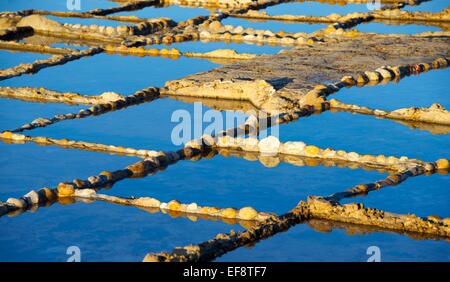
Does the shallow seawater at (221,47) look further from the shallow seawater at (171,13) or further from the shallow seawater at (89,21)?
the shallow seawater at (171,13)

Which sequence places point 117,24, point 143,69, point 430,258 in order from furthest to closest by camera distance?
point 117,24 → point 143,69 → point 430,258

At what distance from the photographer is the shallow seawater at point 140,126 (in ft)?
36.8

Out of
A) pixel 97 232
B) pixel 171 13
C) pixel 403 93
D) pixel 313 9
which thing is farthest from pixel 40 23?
pixel 97 232

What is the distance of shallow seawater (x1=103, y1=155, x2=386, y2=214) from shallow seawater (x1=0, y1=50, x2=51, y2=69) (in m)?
5.49

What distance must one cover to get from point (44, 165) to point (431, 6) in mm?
11182

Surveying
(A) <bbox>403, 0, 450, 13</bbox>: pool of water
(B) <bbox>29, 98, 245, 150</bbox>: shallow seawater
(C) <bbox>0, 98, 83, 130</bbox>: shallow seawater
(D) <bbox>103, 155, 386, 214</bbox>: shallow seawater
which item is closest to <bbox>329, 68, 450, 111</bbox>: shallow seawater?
(B) <bbox>29, 98, 245, 150</bbox>: shallow seawater

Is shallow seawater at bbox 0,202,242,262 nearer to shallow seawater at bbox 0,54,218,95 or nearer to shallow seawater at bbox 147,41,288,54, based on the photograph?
shallow seawater at bbox 0,54,218,95

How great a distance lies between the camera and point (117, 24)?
18.4m

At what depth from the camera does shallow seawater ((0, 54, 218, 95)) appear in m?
13.7

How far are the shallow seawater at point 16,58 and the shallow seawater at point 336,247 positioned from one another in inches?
296

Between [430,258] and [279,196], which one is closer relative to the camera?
[430,258]

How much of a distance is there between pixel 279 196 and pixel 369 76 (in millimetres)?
4603

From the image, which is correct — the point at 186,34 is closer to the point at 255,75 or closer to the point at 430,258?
the point at 255,75
